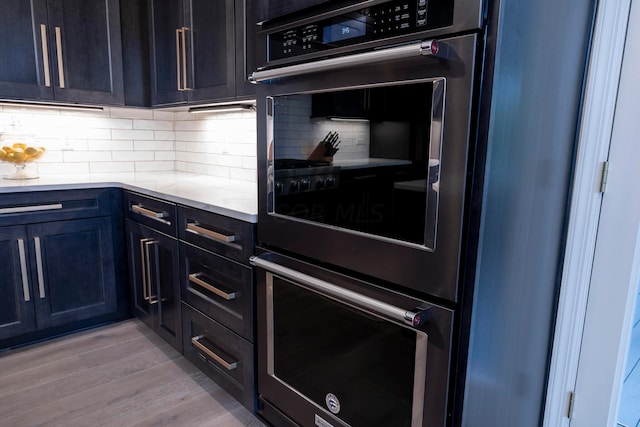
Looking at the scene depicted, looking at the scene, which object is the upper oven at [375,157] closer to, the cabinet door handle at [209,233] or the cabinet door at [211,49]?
the cabinet door handle at [209,233]

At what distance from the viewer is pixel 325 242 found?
4.05ft

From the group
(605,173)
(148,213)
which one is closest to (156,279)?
(148,213)

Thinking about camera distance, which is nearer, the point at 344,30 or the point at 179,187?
the point at 344,30

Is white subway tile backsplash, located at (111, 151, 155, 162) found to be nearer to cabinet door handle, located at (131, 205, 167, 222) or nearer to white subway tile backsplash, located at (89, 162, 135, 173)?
white subway tile backsplash, located at (89, 162, 135, 173)

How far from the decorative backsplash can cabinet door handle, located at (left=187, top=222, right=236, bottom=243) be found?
2.34ft

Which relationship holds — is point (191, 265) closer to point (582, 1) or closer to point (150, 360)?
point (150, 360)

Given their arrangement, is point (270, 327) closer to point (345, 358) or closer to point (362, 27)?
point (345, 358)

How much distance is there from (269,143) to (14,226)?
1.64m

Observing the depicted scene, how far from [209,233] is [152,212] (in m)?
0.57

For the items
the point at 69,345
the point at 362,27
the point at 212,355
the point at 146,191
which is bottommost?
the point at 69,345

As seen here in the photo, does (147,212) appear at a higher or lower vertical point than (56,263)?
higher

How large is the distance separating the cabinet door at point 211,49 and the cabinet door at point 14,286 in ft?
3.86

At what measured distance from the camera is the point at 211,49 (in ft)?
6.68

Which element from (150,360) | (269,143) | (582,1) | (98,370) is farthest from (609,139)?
(98,370)
